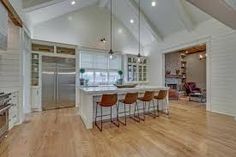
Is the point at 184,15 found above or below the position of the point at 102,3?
below

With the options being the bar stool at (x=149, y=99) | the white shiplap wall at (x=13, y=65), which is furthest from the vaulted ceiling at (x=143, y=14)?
the bar stool at (x=149, y=99)

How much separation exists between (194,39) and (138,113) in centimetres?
385

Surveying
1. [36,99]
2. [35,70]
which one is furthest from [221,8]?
[36,99]

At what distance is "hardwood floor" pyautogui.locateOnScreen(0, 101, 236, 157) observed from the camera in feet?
8.46

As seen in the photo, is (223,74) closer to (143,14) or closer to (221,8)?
(221,8)

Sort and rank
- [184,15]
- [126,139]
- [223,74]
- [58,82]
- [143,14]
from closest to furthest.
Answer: [126,139]
[223,74]
[184,15]
[58,82]
[143,14]

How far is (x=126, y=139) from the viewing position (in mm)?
3162

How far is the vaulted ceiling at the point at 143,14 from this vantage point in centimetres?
548

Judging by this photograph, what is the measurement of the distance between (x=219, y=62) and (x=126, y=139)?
4.48m

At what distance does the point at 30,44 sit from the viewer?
5.57 metres

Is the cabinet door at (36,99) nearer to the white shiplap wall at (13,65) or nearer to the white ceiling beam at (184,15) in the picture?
the white shiplap wall at (13,65)

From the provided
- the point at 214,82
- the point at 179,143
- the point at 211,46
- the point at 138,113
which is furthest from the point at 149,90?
the point at 211,46

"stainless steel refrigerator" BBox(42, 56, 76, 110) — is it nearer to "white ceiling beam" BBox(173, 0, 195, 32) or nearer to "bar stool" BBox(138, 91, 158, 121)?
"bar stool" BBox(138, 91, 158, 121)

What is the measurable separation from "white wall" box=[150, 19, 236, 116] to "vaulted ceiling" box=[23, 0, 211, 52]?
17.2 inches
